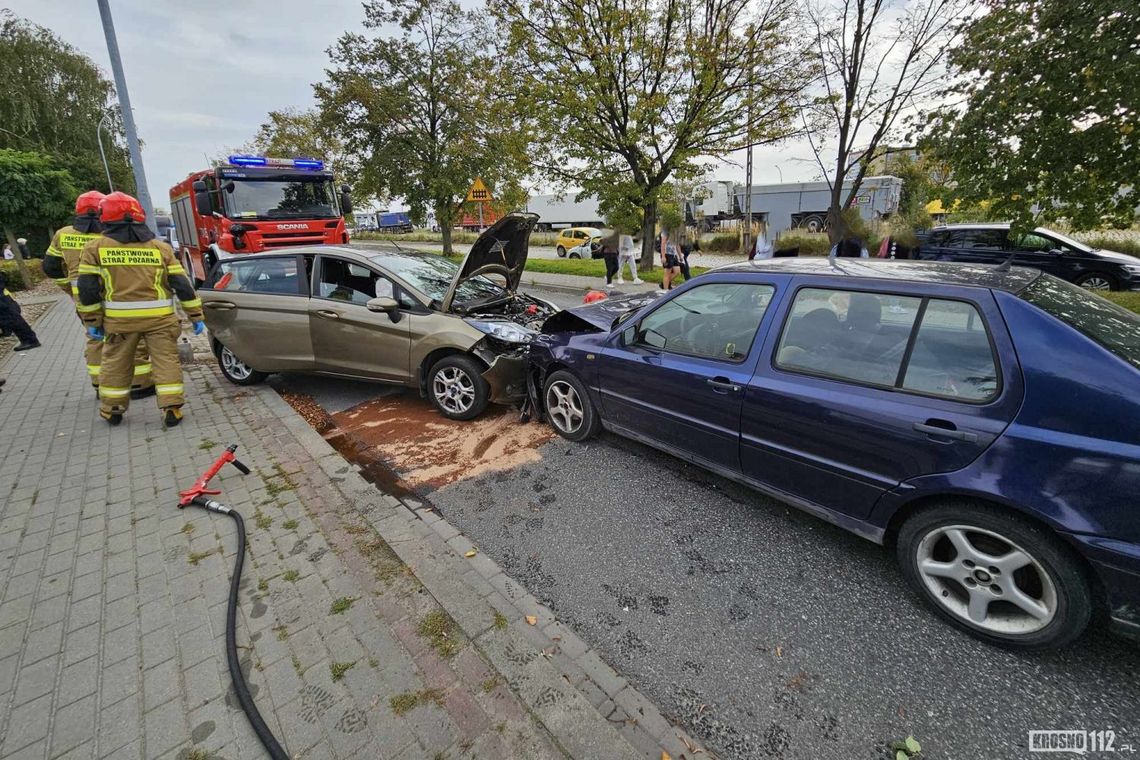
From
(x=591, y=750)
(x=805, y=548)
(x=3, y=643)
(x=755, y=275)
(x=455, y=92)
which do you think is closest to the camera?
(x=591, y=750)

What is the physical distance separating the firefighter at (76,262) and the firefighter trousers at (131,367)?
207mm

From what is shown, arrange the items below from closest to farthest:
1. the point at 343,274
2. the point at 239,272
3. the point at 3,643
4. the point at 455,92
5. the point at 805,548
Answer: the point at 3,643
the point at 805,548
the point at 343,274
the point at 239,272
the point at 455,92

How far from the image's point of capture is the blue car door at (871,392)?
78.8 inches

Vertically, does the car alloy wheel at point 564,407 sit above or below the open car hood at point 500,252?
below

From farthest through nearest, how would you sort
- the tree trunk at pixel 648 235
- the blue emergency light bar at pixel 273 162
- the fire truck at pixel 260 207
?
the tree trunk at pixel 648 235 < the blue emergency light bar at pixel 273 162 < the fire truck at pixel 260 207

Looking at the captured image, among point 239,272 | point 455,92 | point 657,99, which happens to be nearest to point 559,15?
point 657,99

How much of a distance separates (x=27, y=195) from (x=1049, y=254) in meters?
26.9

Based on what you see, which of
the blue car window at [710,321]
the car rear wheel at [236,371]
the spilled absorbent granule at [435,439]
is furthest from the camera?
the car rear wheel at [236,371]

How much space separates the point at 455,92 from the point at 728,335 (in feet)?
65.6

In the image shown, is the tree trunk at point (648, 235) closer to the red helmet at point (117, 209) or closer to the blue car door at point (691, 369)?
the blue car door at point (691, 369)

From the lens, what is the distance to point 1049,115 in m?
6.81

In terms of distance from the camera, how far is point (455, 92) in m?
18.8

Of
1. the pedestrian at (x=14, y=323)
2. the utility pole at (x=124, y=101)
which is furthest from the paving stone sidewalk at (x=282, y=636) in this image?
the utility pole at (x=124, y=101)

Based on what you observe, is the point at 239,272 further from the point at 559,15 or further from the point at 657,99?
the point at 559,15
